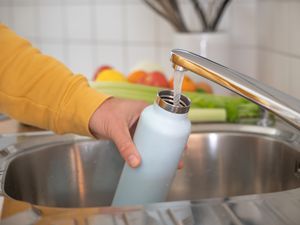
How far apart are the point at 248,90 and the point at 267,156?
1.36 ft

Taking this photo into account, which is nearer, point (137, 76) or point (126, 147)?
point (126, 147)

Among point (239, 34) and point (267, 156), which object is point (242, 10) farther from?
point (267, 156)

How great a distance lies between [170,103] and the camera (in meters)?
0.56

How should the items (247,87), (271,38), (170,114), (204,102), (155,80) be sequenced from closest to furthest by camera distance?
(247,87) → (170,114) → (204,102) → (155,80) → (271,38)

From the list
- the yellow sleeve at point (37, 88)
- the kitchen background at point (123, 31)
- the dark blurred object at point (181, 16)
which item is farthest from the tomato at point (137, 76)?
the yellow sleeve at point (37, 88)

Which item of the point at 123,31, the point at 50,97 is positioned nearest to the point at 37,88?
the point at 50,97

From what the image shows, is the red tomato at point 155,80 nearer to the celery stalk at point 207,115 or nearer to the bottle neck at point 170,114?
the celery stalk at point 207,115

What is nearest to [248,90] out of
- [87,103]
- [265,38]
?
[87,103]

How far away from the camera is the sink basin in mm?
779

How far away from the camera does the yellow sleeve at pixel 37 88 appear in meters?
0.71

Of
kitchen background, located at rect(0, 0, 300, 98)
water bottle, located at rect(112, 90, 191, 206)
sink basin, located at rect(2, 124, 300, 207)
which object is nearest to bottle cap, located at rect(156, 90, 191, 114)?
water bottle, located at rect(112, 90, 191, 206)

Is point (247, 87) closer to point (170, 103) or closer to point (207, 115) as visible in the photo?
point (170, 103)

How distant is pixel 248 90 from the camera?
17.3 inches

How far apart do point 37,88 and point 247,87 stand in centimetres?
38
